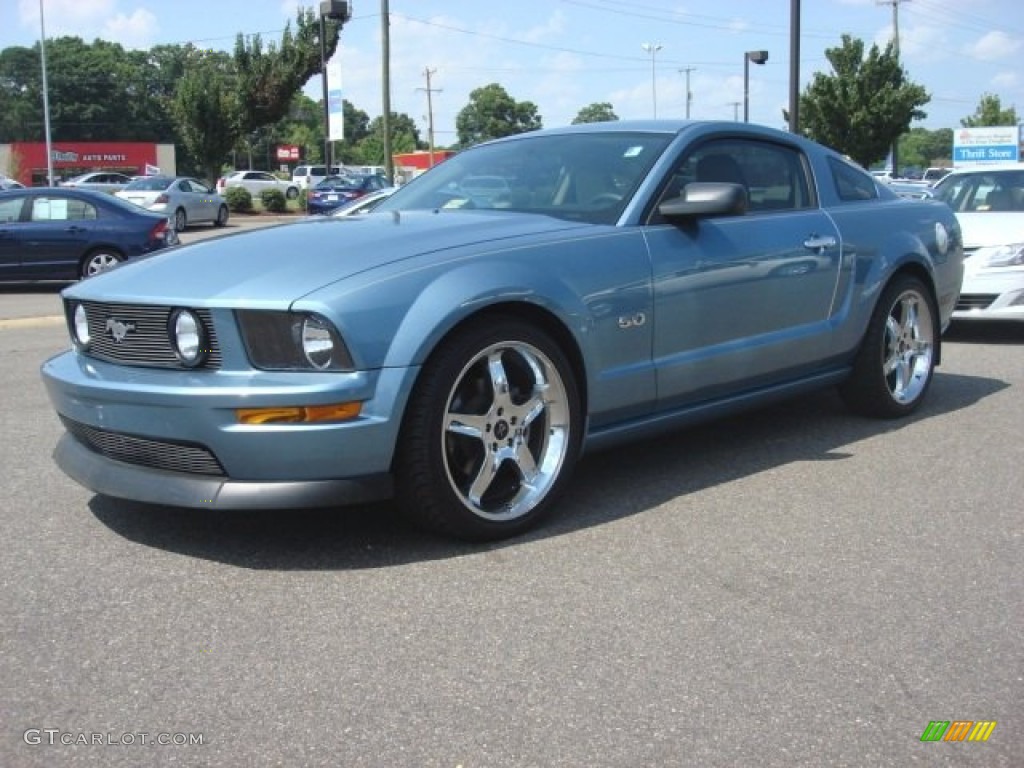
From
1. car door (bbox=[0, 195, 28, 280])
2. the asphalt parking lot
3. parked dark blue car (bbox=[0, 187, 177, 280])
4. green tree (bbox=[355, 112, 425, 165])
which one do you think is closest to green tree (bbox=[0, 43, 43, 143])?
green tree (bbox=[355, 112, 425, 165])

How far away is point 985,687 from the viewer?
282cm

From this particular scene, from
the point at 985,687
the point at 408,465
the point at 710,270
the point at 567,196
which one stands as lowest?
the point at 985,687

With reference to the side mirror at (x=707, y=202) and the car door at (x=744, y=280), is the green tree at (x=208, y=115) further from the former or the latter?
the side mirror at (x=707, y=202)

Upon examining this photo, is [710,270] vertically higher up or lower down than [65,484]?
higher up

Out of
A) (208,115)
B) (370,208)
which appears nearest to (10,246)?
(370,208)

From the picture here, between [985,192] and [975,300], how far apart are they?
1.81 m

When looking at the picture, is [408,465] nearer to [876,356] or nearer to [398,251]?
[398,251]

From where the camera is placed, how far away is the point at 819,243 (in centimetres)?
516

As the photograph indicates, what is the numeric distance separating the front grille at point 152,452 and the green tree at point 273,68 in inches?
1560

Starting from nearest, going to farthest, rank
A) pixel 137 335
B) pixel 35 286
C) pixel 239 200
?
pixel 137 335, pixel 35 286, pixel 239 200

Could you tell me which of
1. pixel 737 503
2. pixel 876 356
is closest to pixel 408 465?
pixel 737 503

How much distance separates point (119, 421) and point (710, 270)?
7.84 ft

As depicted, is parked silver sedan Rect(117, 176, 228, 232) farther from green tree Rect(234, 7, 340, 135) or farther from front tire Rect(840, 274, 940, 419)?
front tire Rect(840, 274, 940, 419)

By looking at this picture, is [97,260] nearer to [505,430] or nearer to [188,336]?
[188,336]
